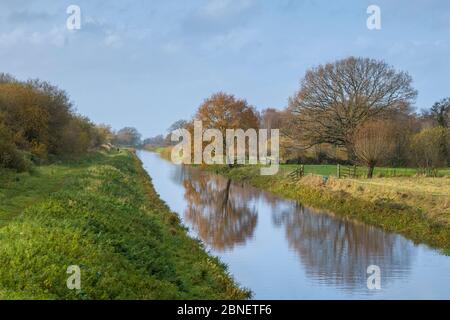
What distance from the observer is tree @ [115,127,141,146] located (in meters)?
168

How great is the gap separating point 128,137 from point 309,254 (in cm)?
15986

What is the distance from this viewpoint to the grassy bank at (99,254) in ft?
26.6

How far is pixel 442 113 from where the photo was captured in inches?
2143

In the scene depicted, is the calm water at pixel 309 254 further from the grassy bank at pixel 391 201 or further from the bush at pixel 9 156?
the bush at pixel 9 156

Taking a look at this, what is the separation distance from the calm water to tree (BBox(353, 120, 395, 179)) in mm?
8980

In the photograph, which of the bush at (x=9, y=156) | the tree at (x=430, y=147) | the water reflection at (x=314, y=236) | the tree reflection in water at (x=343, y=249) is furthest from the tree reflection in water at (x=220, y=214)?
the tree at (x=430, y=147)

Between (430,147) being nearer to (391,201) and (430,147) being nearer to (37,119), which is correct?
(391,201)

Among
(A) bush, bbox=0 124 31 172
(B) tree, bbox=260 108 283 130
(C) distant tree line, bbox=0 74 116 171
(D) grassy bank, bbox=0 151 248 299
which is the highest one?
(B) tree, bbox=260 108 283 130

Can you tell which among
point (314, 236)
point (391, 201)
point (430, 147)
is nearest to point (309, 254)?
point (314, 236)

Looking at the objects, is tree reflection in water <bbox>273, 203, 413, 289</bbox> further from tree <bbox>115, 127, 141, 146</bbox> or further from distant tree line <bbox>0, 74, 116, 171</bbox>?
tree <bbox>115, 127, 141, 146</bbox>

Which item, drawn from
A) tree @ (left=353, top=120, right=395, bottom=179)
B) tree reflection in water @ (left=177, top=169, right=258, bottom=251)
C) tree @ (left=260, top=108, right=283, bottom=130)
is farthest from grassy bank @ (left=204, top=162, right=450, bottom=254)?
tree @ (left=260, top=108, right=283, bottom=130)
